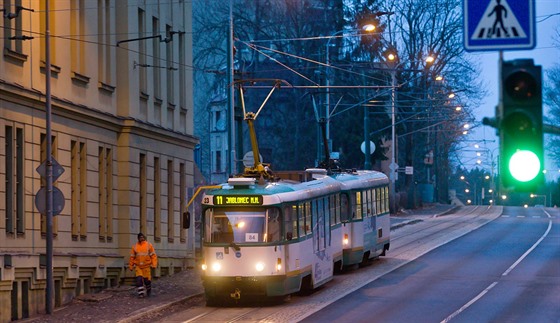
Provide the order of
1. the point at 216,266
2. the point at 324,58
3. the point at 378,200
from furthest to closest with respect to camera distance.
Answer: the point at 324,58
the point at 378,200
the point at 216,266

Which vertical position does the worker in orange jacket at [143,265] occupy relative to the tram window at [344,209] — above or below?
below

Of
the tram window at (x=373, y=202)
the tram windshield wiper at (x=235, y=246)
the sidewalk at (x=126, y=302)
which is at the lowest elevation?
the sidewalk at (x=126, y=302)

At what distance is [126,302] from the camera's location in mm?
28766

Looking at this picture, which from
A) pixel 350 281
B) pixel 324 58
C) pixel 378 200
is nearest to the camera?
pixel 350 281

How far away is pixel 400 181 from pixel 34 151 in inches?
2524

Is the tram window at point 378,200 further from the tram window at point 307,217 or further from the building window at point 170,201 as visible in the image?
the tram window at point 307,217

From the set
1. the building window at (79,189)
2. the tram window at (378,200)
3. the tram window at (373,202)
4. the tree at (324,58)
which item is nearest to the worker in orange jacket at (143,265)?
the building window at (79,189)

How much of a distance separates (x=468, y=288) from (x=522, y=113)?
21.8 m

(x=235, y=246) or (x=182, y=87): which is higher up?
(x=182, y=87)

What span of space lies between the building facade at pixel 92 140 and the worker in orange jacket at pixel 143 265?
4.75 feet

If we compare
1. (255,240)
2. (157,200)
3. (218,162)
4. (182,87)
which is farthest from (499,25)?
(218,162)

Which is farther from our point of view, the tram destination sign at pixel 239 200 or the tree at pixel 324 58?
the tree at pixel 324 58

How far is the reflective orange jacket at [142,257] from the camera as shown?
97.9 ft

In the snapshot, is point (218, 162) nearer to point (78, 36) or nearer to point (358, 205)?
point (358, 205)
